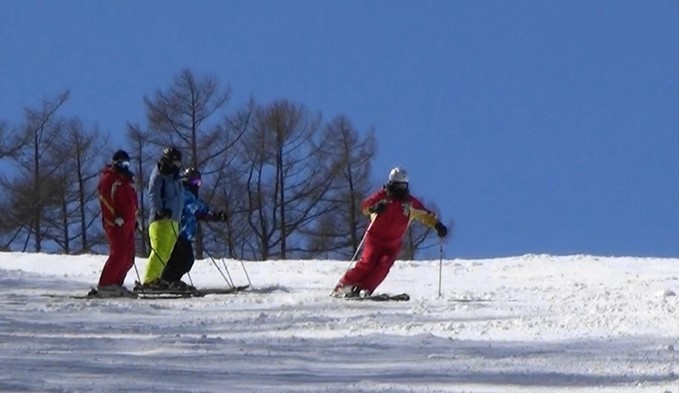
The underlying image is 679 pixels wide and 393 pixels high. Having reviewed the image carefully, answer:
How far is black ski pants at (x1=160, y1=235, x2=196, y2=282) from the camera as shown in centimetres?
1780

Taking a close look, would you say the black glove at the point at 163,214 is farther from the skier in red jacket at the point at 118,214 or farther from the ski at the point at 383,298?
the ski at the point at 383,298

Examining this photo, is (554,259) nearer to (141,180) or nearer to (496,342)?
(496,342)

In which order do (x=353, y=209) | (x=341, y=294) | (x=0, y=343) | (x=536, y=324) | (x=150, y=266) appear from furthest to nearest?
(x=353, y=209) → (x=150, y=266) → (x=341, y=294) → (x=536, y=324) → (x=0, y=343)

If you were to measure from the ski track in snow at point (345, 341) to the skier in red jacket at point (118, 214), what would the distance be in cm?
83

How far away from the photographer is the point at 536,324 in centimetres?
1142

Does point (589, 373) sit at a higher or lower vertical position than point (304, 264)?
lower

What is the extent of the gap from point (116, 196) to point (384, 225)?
3.02 m

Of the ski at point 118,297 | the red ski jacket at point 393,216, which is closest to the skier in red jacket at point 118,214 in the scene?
the ski at point 118,297

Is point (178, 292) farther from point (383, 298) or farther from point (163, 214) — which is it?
point (383, 298)

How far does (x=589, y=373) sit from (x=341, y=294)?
7571 millimetres

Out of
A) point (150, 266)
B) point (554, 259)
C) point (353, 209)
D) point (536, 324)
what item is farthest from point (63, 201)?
point (536, 324)

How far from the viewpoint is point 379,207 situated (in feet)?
51.7

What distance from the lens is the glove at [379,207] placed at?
15.8m

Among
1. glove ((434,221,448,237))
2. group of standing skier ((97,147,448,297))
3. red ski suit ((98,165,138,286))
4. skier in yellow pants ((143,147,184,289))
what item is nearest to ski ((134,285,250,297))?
group of standing skier ((97,147,448,297))
